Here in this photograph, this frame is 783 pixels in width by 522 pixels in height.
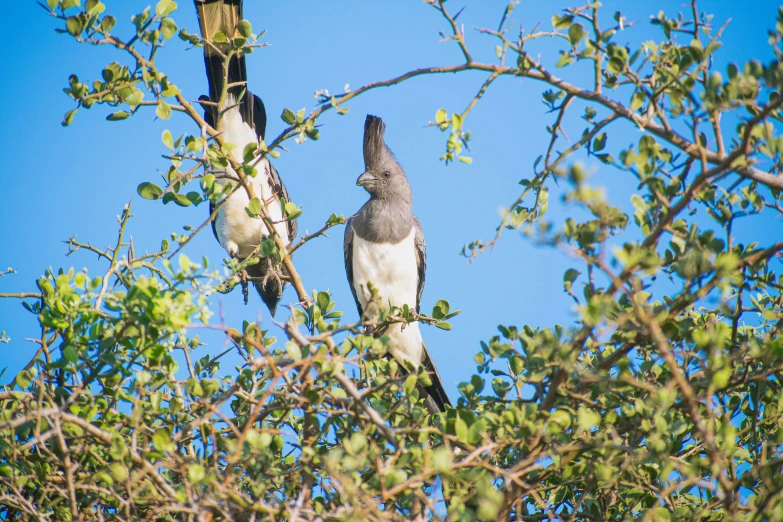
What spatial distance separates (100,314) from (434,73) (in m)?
1.38

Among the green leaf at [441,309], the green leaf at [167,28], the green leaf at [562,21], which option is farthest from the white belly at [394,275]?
the green leaf at [562,21]

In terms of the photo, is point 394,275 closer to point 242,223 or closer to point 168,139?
point 242,223

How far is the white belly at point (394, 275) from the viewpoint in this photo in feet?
17.0

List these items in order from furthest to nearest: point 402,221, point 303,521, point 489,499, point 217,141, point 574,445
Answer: point 402,221, point 217,141, point 574,445, point 303,521, point 489,499

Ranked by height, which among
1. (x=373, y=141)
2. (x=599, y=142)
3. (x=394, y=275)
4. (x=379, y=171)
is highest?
(x=373, y=141)

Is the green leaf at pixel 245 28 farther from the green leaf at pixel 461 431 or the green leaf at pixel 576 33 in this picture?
the green leaf at pixel 461 431

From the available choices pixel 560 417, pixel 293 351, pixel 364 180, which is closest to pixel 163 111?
pixel 293 351

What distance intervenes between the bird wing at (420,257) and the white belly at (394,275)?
48 mm

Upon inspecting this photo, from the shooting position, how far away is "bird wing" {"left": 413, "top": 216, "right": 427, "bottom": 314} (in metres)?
5.43

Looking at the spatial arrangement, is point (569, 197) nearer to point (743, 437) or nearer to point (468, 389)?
point (468, 389)

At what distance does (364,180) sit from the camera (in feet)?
17.6

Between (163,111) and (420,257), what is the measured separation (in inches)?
124

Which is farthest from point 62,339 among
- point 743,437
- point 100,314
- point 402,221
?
point 402,221

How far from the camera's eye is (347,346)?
246 centimetres
